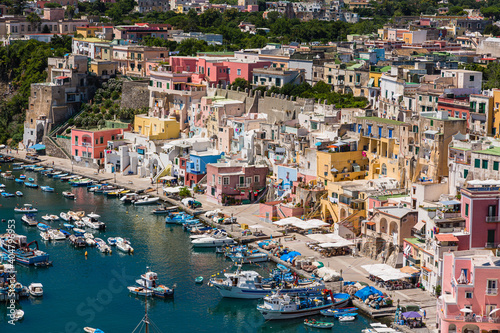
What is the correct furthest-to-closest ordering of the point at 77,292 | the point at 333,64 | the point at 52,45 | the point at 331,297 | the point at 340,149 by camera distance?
the point at 52,45 < the point at 333,64 < the point at 340,149 < the point at 77,292 < the point at 331,297

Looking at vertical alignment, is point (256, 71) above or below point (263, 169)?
above

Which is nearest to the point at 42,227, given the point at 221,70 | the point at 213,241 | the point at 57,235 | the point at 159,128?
the point at 57,235

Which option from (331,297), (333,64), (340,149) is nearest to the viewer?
(331,297)

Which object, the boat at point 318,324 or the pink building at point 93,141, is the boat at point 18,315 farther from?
the pink building at point 93,141

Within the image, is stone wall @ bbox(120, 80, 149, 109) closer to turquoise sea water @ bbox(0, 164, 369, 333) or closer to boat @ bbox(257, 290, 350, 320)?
turquoise sea water @ bbox(0, 164, 369, 333)

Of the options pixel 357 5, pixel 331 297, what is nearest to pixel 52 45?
pixel 331 297

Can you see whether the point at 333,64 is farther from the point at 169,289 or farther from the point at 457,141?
the point at 169,289

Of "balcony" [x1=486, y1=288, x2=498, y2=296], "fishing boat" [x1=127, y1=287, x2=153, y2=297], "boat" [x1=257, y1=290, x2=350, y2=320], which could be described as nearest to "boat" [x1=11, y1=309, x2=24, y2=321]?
"fishing boat" [x1=127, y1=287, x2=153, y2=297]
